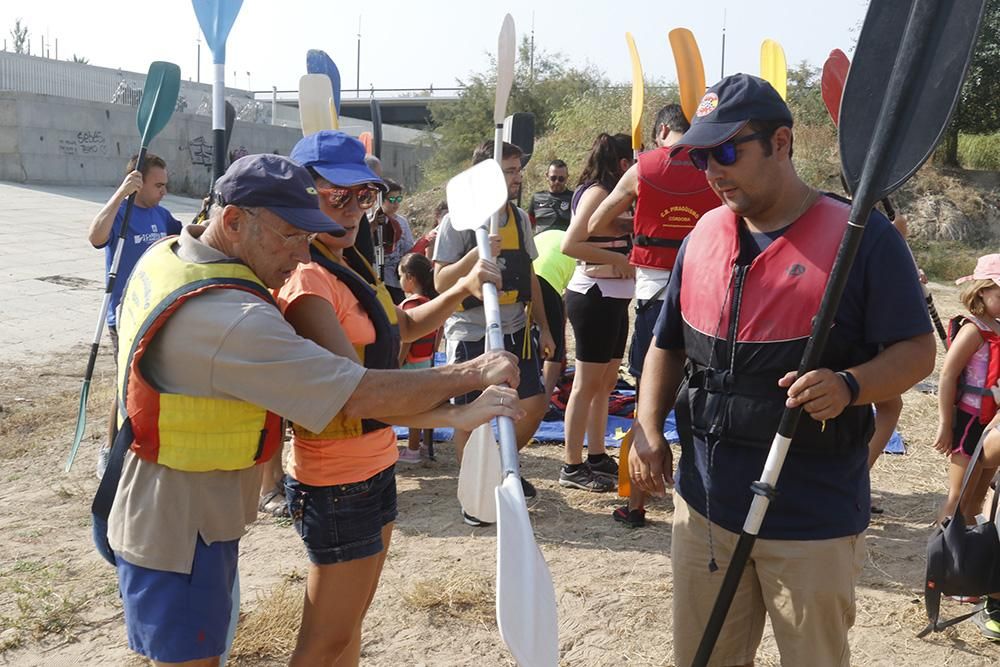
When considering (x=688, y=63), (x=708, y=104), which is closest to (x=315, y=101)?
(x=708, y=104)

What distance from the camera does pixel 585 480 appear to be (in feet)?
16.6

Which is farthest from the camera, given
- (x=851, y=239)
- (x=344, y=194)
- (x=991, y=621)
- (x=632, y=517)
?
(x=632, y=517)

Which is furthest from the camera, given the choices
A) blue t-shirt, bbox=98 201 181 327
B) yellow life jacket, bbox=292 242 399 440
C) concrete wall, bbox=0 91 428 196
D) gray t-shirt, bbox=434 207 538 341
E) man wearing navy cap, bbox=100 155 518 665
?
concrete wall, bbox=0 91 428 196

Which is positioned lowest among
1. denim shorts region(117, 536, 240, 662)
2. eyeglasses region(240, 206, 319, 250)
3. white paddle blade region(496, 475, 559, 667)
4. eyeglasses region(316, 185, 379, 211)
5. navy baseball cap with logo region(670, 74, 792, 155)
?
denim shorts region(117, 536, 240, 662)

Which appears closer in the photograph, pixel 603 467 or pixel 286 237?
pixel 286 237

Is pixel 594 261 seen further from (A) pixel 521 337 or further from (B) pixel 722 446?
(B) pixel 722 446

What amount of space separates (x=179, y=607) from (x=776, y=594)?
1.34 m

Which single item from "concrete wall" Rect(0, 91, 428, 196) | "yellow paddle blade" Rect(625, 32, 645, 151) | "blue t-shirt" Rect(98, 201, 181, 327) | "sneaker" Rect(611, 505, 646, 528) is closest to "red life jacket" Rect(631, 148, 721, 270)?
"yellow paddle blade" Rect(625, 32, 645, 151)

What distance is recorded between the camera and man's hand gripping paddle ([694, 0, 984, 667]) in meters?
1.83

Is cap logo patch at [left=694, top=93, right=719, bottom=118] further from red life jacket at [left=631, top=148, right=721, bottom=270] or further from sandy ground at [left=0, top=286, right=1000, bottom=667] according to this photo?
sandy ground at [left=0, top=286, right=1000, bottom=667]

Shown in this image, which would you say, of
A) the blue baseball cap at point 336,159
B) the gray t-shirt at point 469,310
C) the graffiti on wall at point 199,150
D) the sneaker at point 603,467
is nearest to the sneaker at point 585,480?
the sneaker at point 603,467

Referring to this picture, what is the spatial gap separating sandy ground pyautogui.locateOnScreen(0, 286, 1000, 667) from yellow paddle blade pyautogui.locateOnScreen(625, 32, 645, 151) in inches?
73.9

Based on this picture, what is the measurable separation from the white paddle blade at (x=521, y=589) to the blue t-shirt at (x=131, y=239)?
4.01 meters

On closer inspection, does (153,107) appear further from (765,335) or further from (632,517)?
(765,335)
